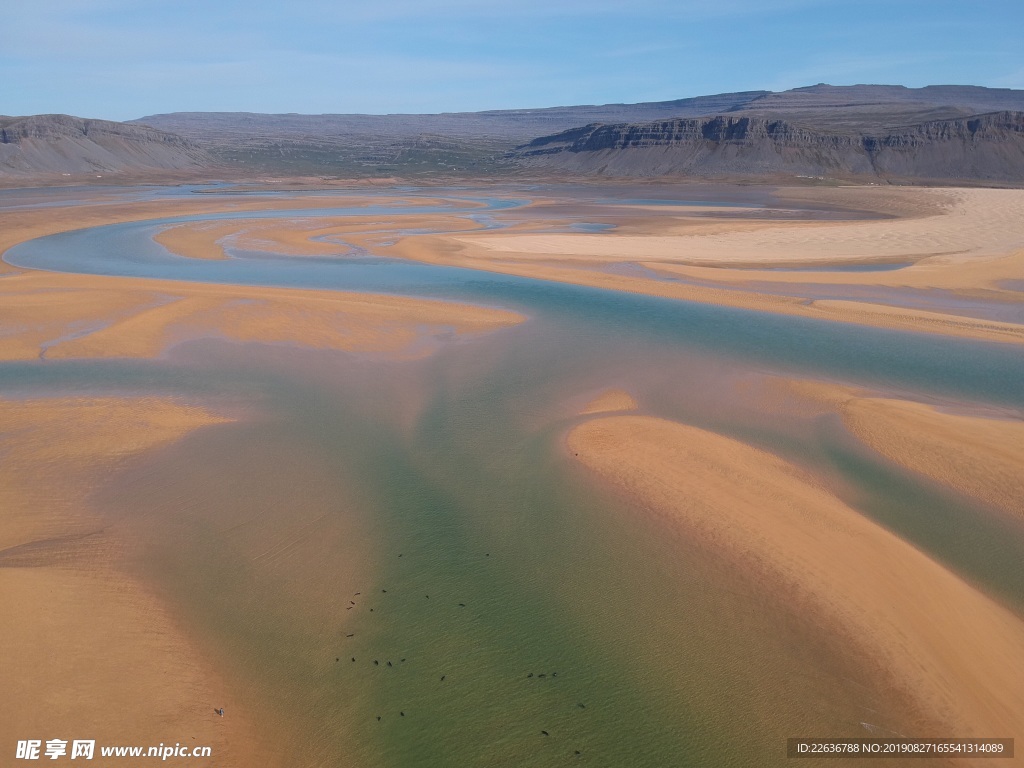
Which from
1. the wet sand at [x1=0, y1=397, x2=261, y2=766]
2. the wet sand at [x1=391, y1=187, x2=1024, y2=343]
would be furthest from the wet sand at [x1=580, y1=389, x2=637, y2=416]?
the wet sand at [x1=391, y1=187, x2=1024, y2=343]

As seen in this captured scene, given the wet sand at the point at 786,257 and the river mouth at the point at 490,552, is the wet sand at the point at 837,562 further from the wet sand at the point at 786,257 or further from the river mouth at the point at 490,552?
the wet sand at the point at 786,257

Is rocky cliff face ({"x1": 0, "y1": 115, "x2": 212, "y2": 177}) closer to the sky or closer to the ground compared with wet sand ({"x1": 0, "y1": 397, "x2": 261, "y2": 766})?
closer to the sky

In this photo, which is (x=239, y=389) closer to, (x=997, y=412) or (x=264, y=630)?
(x=264, y=630)
